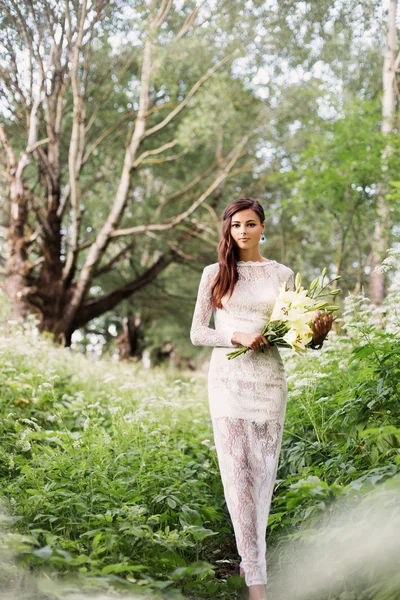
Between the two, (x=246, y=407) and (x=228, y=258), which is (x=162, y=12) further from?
(x=246, y=407)

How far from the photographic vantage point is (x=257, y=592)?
10.6 ft

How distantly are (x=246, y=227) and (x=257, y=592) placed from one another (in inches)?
77.1

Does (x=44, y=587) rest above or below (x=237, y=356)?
below

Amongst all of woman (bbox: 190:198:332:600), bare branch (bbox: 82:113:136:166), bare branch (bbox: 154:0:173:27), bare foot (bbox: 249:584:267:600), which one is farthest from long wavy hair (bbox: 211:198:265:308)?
bare branch (bbox: 82:113:136:166)

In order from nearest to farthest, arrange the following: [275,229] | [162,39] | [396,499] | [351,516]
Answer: [396,499]
[351,516]
[162,39]
[275,229]

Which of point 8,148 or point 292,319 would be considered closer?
point 292,319

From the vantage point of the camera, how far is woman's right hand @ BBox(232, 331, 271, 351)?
343 centimetres

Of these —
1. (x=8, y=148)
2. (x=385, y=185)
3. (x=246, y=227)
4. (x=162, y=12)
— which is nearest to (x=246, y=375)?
(x=246, y=227)

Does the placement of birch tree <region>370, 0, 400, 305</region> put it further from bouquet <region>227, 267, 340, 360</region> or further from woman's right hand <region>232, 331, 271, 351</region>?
woman's right hand <region>232, 331, 271, 351</region>

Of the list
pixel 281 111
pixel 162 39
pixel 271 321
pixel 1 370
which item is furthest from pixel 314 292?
pixel 281 111

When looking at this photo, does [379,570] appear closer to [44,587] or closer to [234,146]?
[44,587]

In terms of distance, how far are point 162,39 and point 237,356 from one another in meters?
12.0

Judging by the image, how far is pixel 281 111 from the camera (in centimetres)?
1658

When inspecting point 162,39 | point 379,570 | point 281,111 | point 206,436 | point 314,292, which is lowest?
point 206,436
